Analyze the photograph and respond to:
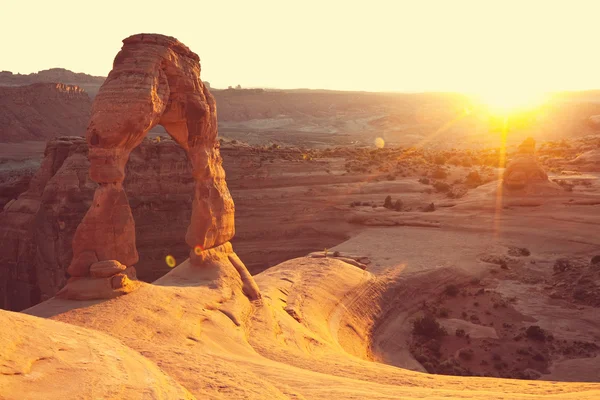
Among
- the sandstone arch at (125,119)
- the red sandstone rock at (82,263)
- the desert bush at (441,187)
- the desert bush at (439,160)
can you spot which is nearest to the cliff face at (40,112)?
the desert bush at (439,160)

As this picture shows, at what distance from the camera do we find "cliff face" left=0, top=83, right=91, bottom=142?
6181 centimetres

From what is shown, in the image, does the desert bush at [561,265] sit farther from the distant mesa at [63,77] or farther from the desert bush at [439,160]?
the distant mesa at [63,77]

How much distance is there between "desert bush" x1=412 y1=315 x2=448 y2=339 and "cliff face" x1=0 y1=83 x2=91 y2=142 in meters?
57.6

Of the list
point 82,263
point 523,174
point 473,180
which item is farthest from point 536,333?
point 473,180

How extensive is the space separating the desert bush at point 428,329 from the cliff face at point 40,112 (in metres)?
57.6

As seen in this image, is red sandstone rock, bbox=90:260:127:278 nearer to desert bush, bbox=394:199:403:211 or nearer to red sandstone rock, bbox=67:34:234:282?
red sandstone rock, bbox=67:34:234:282

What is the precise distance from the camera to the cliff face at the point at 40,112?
61.8m

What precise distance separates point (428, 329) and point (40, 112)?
207 ft

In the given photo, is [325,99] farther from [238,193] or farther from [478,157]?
[238,193]

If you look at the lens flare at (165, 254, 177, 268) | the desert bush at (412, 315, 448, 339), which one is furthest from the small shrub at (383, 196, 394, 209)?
the desert bush at (412, 315, 448, 339)

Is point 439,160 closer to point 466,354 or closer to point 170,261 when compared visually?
point 170,261

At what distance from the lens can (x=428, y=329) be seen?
53.1 ft

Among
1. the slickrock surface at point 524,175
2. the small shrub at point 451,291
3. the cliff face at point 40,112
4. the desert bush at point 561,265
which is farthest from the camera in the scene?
the cliff face at point 40,112

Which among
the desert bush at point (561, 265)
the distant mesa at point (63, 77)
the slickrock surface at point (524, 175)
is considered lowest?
the desert bush at point (561, 265)
